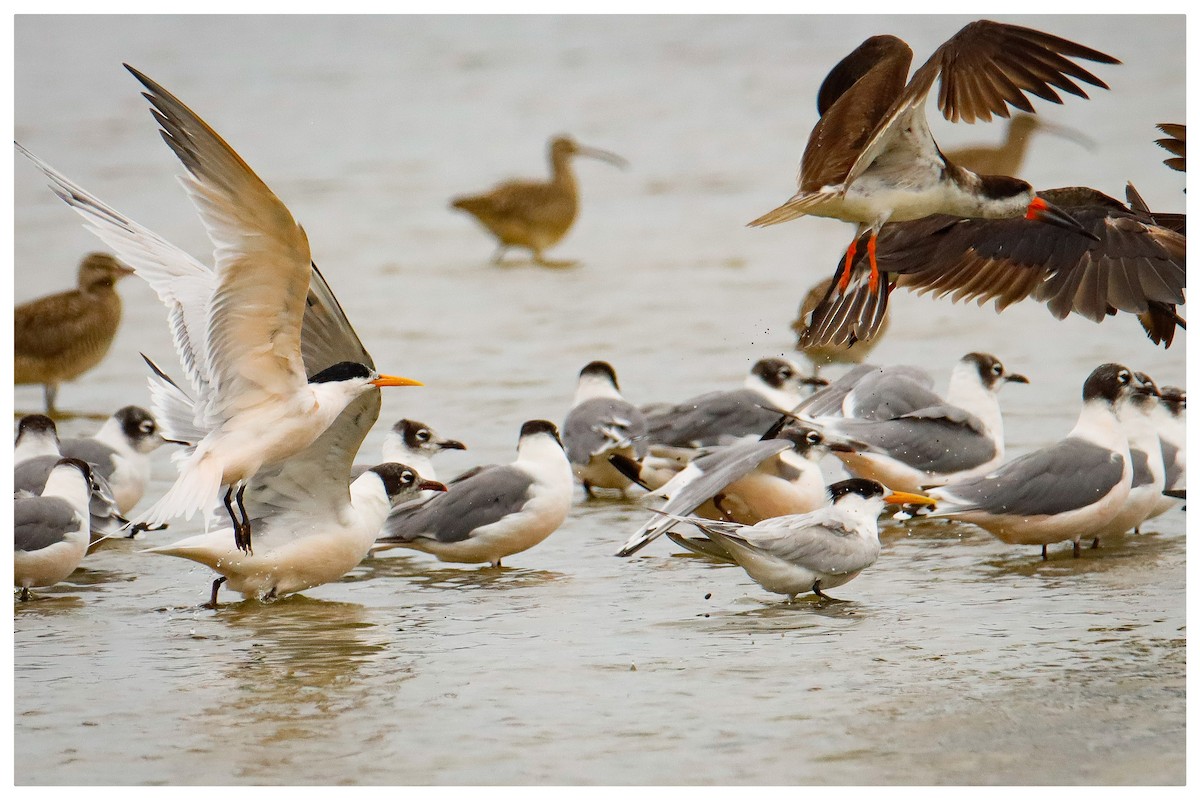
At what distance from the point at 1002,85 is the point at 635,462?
107 inches

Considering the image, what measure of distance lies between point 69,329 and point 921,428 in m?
5.31

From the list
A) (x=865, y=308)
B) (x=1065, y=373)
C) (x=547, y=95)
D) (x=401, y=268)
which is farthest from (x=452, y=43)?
(x=865, y=308)

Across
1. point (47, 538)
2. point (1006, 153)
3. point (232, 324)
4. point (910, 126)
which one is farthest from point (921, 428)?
point (1006, 153)

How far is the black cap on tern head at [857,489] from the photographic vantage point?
271 inches

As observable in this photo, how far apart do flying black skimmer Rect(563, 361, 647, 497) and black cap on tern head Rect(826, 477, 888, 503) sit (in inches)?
71.4

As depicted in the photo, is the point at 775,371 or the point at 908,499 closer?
the point at 908,499

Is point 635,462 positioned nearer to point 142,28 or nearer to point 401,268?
point 401,268

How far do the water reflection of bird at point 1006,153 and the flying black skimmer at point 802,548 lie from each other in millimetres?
8147

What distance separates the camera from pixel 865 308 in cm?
661

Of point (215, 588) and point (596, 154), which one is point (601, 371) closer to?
point (215, 588)

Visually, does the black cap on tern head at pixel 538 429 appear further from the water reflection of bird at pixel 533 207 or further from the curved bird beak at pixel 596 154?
the curved bird beak at pixel 596 154

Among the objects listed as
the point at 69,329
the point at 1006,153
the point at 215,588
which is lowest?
the point at 215,588

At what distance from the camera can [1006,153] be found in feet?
48.4

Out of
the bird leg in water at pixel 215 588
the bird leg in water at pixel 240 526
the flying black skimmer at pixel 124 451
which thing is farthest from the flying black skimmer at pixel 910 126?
the flying black skimmer at pixel 124 451
